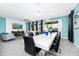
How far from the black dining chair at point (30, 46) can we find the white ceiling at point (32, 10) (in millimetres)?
445

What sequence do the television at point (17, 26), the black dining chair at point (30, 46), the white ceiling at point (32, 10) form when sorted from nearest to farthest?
the white ceiling at point (32, 10)
the television at point (17, 26)
the black dining chair at point (30, 46)

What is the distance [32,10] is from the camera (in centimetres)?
142

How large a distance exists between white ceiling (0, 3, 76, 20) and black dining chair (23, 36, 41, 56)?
445mm

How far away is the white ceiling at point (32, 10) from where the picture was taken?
4.37 feet

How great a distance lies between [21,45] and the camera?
5.69 ft

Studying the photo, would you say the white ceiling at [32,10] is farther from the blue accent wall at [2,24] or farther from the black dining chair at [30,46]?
the black dining chair at [30,46]

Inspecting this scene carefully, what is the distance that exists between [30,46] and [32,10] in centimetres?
74

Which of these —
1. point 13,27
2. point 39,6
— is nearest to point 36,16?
point 39,6

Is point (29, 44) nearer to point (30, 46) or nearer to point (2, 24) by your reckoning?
point (30, 46)

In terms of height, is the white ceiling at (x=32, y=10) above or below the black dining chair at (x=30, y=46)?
above

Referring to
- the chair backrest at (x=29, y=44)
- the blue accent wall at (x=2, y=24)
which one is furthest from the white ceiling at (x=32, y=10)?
the chair backrest at (x=29, y=44)

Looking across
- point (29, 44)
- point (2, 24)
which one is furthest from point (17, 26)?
point (29, 44)

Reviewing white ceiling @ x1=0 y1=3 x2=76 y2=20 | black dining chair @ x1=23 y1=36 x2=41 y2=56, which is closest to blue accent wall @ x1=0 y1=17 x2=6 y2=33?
white ceiling @ x1=0 y1=3 x2=76 y2=20

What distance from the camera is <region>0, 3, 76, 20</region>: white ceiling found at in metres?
1.33
